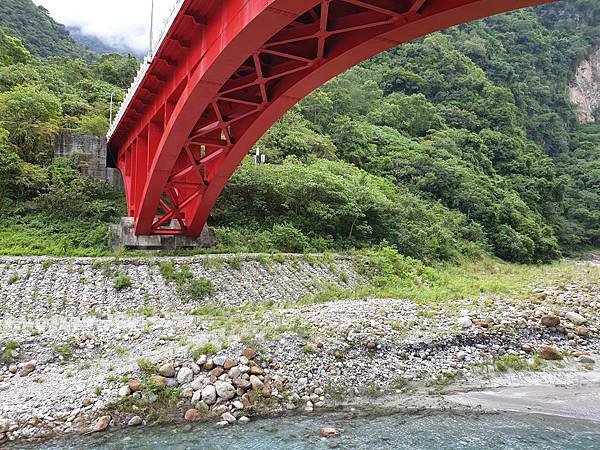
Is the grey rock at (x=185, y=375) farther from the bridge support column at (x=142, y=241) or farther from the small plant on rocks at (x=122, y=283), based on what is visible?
the bridge support column at (x=142, y=241)

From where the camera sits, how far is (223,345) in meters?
7.44

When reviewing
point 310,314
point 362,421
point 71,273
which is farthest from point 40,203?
point 362,421

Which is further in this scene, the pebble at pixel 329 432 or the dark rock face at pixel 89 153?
the dark rock face at pixel 89 153

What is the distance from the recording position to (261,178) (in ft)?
64.2

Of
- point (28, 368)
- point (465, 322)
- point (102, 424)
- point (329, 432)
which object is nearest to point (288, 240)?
point (465, 322)

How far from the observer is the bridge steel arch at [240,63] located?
217 inches

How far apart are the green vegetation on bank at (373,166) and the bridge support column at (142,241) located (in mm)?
696

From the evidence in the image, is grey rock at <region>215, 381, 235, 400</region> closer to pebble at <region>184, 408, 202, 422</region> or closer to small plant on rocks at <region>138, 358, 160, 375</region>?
pebble at <region>184, 408, 202, 422</region>

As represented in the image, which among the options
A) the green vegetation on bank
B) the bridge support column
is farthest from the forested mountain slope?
the bridge support column

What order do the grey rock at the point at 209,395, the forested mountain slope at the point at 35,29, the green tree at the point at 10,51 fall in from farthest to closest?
the forested mountain slope at the point at 35,29 < the green tree at the point at 10,51 < the grey rock at the point at 209,395

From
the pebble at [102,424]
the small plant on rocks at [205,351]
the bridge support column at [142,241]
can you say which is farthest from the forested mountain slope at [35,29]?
the pebble at [102,424]

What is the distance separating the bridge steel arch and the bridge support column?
377mm

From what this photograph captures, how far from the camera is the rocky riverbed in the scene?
20.1 ft

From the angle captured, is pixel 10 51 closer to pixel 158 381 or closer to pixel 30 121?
pixel 30 121
